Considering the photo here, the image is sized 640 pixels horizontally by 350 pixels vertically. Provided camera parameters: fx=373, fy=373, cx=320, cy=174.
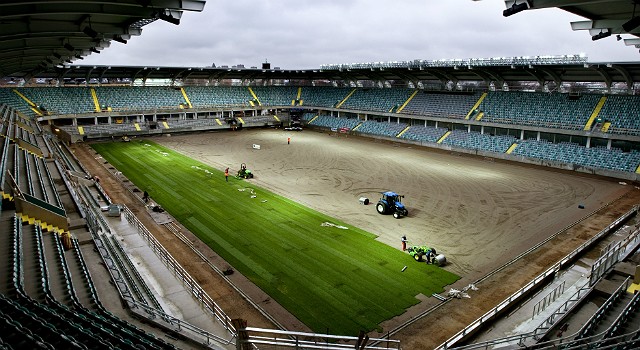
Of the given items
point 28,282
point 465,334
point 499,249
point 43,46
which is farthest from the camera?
point 499,249

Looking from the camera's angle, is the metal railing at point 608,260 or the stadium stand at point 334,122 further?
the stadium stand at point 334,122

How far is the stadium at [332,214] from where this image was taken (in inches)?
451

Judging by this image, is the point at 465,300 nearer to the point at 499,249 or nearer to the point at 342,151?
the point at 499,249

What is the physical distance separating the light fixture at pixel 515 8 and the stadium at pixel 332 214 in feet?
0.16

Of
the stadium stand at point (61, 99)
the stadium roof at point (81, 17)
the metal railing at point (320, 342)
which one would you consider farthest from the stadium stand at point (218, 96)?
the metal railing at point (320, 342)

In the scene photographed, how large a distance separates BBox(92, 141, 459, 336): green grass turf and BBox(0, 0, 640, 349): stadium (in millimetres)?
132

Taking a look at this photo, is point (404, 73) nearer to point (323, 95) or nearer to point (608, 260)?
point (323, 95)

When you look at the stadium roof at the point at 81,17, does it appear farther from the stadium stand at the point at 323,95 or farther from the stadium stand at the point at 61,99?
the stadium stand at the point at 323,95

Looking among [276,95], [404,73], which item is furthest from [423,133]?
[276,95]

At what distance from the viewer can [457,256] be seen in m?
19.5

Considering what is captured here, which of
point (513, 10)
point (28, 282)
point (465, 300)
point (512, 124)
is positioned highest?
point (513, 10)

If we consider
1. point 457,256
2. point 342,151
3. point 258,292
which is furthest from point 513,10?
point 342,151

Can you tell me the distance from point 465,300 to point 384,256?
15.5 ft

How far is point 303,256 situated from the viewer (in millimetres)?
19297
